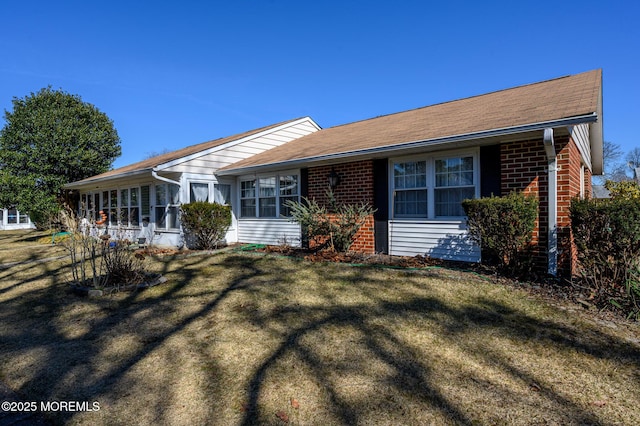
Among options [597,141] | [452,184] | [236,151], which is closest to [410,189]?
[452,184]

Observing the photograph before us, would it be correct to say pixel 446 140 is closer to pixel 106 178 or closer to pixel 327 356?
pixel 327 356

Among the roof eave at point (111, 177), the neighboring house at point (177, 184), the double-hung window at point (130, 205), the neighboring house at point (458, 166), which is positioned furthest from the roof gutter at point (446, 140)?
the double-hung window at point (130, 205)

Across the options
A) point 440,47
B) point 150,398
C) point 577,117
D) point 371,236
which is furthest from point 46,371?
point 440,47

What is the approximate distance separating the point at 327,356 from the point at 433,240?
15.5 ft

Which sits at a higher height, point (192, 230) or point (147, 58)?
point (147, 58)

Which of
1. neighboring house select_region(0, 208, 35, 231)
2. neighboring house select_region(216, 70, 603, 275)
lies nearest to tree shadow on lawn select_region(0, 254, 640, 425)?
neighboring house select_region(216, 70, 603, 275)

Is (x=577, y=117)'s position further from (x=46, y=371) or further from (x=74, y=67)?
(x=74, y=67)

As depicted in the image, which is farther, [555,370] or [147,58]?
[147,58]

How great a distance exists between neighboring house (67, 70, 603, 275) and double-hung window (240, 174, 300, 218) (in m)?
0.04

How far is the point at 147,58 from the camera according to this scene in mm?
12766

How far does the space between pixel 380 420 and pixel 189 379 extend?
158cm

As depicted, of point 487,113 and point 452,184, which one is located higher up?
point 487,113

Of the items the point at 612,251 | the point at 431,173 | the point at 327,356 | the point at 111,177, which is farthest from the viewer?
the point at 111,177

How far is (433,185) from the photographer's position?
7270mm
